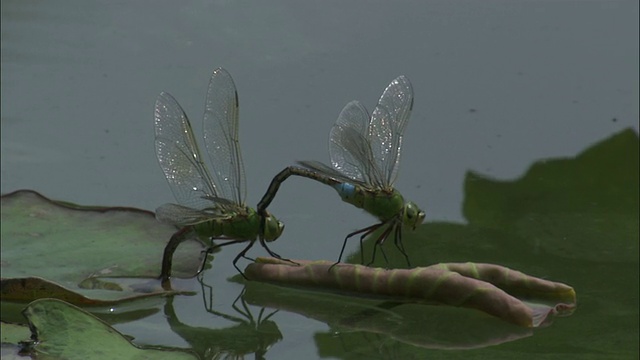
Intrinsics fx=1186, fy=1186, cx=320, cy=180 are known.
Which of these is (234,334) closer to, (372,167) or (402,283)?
(402,283)

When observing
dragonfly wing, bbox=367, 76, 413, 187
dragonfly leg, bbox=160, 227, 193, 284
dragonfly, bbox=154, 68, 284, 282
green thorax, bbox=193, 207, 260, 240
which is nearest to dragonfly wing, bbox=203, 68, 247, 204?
dragonfly, bbox=154, 68, 284, 282

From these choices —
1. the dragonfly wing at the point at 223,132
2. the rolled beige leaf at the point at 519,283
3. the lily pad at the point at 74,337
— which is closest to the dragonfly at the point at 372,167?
the dragonfly wing at the point at 223,132

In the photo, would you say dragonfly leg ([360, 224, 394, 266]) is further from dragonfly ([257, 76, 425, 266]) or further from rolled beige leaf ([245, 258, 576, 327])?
rolled beige leaf ([245, 258, 576, 327])

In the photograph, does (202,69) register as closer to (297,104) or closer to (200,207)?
(297,104)

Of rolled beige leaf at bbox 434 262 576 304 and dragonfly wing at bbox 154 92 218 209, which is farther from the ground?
dragonfly wing at bbox 154 92 218 209

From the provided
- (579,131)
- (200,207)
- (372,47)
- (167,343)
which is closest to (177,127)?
(200,207)

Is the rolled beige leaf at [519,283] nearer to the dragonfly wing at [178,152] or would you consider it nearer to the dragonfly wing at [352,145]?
the dragonfly wing at [352,145]

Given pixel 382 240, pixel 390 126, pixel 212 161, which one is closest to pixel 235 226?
pixel 212 161
